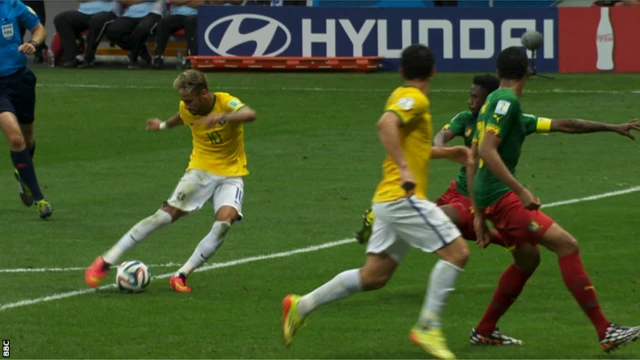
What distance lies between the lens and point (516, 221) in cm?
903

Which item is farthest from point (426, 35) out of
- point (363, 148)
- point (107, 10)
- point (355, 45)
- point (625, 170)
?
point (625, 170)

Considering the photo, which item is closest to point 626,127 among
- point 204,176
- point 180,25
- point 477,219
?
point 477,219

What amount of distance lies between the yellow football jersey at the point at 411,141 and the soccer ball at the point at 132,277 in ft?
9.75

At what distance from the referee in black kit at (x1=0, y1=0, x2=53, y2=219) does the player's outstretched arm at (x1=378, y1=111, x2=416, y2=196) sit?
7.10 metres

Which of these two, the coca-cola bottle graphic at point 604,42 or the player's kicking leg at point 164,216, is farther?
the coca-cola bottle graphic at point 604,42

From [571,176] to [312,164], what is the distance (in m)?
3.54

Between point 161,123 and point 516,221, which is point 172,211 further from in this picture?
point 516,221

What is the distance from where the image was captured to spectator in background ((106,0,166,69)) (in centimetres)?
3192

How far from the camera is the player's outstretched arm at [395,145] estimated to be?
842cm

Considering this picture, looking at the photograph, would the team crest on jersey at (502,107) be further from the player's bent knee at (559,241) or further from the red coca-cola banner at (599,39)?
the red coca-cola banner at (599,39)

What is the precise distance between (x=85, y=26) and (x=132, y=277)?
73.5ft

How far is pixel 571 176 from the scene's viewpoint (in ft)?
58.7

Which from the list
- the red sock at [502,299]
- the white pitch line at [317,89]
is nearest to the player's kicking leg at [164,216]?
the red sock at [502,299]

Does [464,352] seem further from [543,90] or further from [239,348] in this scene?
[543,90]
